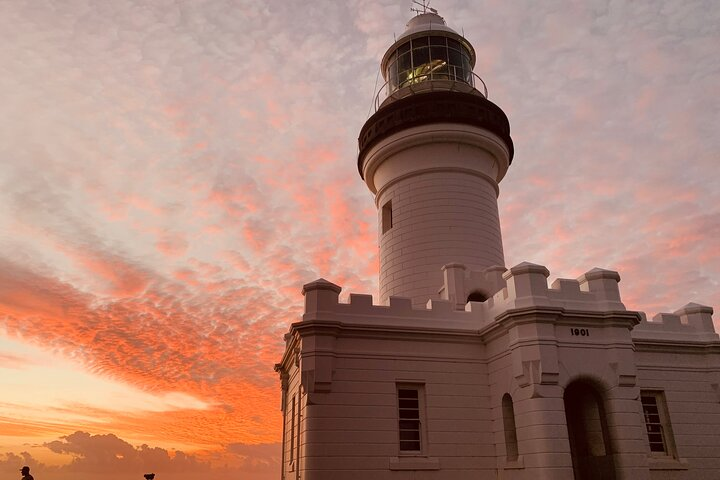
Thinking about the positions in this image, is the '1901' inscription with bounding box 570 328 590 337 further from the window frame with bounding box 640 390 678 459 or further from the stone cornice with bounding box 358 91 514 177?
the stone cornice with bounding box 358 91 514 177

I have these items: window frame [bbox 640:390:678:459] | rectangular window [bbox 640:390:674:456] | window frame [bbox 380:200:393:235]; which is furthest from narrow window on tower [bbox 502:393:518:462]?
window frame [bbox 380:200:393:235]

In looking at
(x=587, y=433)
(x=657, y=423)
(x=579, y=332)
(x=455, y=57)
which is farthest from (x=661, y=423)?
(x=455, y=57)

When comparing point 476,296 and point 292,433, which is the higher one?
point 476,296

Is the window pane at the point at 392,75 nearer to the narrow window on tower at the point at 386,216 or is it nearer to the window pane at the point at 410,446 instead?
the narrow window on tower at the point at 386,216

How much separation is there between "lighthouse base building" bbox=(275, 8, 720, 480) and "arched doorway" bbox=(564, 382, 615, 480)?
0.04 metres

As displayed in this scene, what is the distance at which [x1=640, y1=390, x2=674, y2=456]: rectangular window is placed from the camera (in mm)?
15469

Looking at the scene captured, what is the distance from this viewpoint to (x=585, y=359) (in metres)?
13.5

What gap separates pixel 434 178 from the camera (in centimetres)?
2034

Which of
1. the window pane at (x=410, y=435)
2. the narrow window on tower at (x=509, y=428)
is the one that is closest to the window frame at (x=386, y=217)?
the window pane at (x=410, y=435)

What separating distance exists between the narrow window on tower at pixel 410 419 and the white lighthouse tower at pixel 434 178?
174 inches

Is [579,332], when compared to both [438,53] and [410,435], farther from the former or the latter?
[438,53]

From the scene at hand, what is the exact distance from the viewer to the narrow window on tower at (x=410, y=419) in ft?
47.0

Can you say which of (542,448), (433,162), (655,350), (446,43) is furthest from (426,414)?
(446,43)

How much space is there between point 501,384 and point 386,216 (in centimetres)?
906
